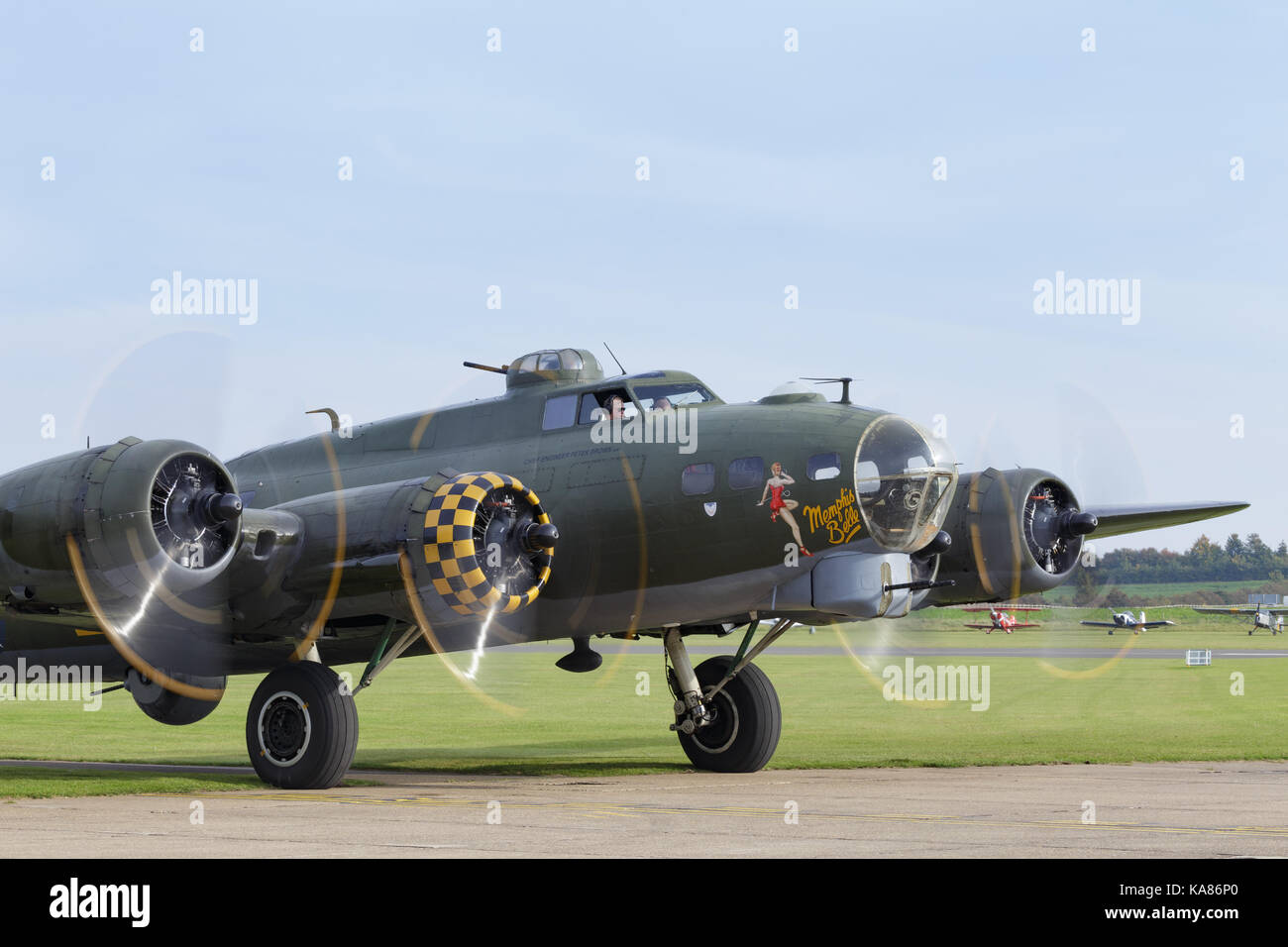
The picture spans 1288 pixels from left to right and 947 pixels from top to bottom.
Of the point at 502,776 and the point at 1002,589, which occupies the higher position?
the point at 1002,589

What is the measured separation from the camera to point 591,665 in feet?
71.6

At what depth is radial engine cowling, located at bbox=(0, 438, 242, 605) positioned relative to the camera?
16.3 metres

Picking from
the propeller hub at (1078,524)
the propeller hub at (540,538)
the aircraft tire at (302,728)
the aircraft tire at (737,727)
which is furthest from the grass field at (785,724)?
the propeller hub at (540,538)

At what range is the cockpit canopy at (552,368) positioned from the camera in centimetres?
2084

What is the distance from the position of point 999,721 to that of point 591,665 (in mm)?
16828

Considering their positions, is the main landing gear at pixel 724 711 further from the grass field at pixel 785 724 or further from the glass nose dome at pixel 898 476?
the glass nose dome at pixel 898 476

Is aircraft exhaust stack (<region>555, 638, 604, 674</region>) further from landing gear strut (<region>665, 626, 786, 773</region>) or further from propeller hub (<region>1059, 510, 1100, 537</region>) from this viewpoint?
propeller hub (<region>1059, 510, 1100, 537</region>)

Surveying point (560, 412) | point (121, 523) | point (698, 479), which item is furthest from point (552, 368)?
point (121, 523)

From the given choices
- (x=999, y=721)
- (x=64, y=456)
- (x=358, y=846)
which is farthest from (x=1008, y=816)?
(x=999, y=721)

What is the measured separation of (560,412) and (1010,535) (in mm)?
7010

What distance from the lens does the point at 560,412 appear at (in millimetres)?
20219

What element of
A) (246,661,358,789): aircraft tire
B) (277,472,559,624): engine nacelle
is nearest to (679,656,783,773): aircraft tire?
(277,472,559,624): engine nacelle

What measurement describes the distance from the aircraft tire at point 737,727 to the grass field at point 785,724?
2.49 feet

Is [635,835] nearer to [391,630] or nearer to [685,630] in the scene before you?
[391,630]
